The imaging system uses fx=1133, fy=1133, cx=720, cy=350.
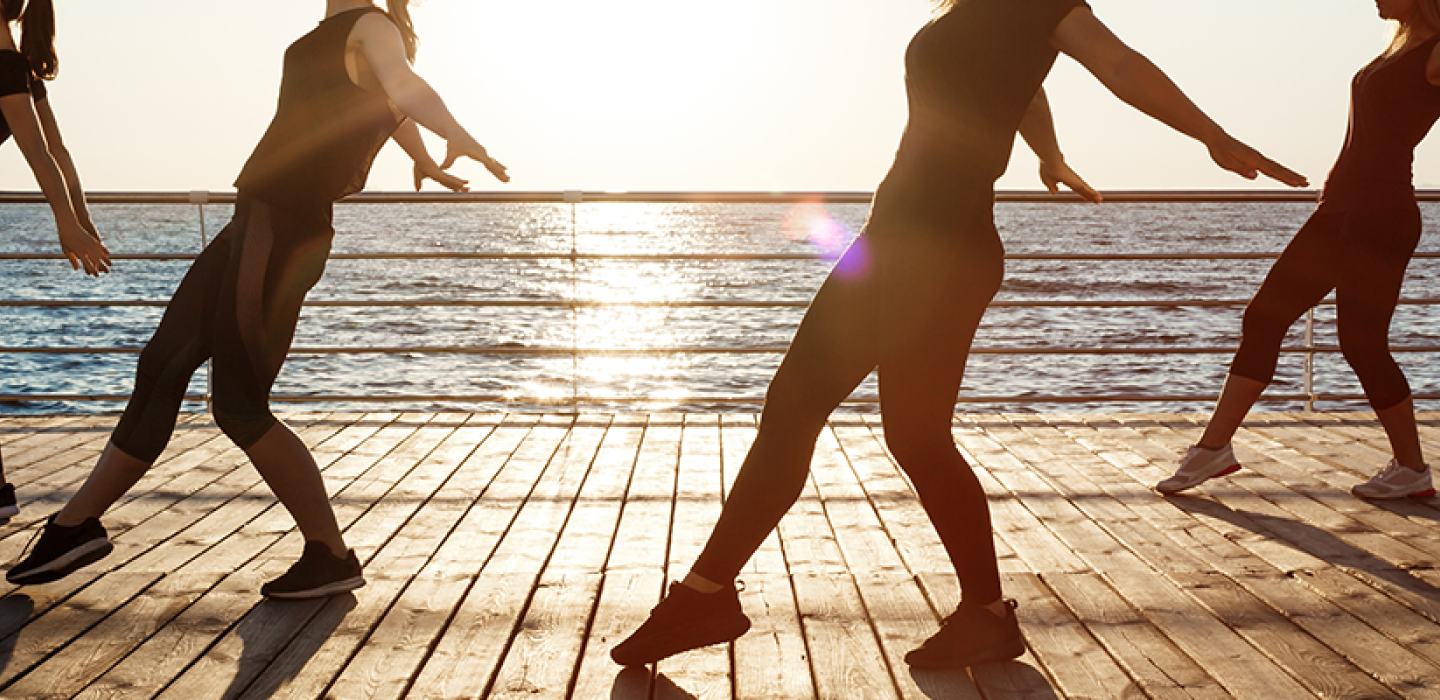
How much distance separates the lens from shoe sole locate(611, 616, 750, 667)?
188 cm

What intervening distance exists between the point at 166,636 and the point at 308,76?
41.7 inches

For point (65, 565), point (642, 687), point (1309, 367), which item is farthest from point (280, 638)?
point (1309, 367)

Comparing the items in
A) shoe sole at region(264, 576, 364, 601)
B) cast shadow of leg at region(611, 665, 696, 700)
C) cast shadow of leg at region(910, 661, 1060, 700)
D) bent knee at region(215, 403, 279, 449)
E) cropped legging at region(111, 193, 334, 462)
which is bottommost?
shoe sole at region(264, 576, 364, 601)

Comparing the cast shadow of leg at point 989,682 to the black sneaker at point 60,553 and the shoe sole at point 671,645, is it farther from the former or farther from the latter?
the black sneaker at point 60,553

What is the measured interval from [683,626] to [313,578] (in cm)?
83

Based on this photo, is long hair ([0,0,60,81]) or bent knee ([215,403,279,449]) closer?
bent knee ([215,403,279,449])

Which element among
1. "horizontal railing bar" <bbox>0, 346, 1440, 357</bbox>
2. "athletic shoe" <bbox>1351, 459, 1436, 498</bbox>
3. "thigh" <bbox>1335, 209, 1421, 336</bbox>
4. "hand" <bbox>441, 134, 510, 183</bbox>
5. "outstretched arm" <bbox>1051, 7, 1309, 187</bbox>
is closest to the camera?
"outstretched arm" <bbox>1051, 7, 1309, 187</bbox>

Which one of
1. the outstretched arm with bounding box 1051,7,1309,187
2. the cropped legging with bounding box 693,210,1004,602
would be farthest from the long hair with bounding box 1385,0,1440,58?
the cropped legging with bounding box 693,210,1004,602

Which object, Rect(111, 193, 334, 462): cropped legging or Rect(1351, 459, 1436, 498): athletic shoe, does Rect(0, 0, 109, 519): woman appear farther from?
Rect(1351, 459, 1436, 498): athletic shoe

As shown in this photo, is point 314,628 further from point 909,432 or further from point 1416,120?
point 1416,120

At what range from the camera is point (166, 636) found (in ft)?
6.75

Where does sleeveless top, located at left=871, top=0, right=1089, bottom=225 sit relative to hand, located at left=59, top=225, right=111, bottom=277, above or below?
above

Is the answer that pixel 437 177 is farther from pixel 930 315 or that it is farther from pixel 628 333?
pixel 628 333

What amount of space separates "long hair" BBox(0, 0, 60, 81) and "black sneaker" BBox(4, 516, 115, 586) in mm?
983
